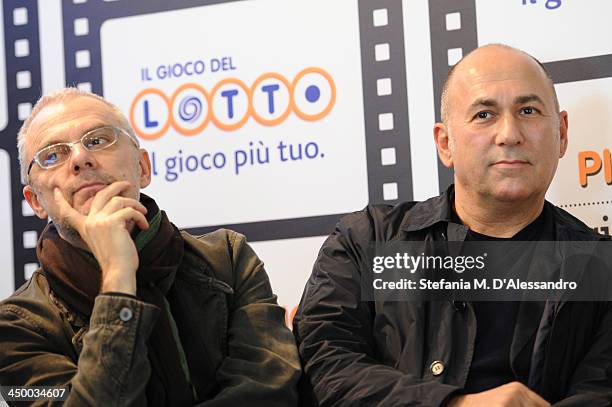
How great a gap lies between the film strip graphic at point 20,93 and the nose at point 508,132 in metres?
1.63

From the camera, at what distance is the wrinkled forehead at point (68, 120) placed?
2.41m

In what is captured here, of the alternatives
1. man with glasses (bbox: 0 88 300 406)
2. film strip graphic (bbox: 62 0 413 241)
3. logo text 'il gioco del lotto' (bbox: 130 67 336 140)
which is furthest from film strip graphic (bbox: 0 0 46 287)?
man with glasses (bbox: 0 88 300 406)

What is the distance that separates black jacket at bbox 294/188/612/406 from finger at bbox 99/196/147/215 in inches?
19.2

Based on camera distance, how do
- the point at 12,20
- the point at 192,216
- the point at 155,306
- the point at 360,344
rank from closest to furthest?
1. the point at 155,306
2. the point at 360,344
3. the point at 192,216
4. the point at 12,20

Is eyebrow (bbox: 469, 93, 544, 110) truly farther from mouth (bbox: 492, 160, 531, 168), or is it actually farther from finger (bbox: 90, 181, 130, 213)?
finger (bbox: 90, 181, 130, 213)

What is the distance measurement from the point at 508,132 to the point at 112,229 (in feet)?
3.28

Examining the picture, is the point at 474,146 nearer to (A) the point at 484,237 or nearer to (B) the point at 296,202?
(A) the point at 484,237

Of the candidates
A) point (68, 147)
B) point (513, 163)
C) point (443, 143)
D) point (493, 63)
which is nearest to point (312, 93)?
point (443, 143)

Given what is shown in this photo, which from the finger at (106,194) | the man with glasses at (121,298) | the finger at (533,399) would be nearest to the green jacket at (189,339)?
the man with glasses at (121,298)

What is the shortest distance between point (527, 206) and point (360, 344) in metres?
0.57

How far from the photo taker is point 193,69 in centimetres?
319

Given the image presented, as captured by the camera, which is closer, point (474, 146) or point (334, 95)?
point (474, 146)

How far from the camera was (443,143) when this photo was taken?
268 cm

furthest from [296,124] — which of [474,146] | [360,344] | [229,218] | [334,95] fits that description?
[360,344]
